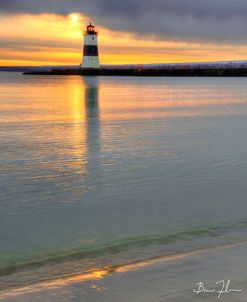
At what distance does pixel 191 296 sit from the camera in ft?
9.90

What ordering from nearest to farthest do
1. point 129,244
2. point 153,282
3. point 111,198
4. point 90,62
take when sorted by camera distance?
point 153,282 → point 129,244 → point 111,198 → point 90,62

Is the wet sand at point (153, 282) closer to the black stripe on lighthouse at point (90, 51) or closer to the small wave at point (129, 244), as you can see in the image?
the small wave at point (129, 244)

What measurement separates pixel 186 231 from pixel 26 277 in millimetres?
1790

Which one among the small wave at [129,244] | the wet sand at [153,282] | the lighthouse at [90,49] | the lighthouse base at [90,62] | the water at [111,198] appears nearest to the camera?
the wet sand at [153,282]

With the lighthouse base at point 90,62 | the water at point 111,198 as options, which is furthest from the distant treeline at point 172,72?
the water at point 111,198

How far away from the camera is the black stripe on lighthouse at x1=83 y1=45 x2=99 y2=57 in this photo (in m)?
80.3

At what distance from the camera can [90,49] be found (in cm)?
8081

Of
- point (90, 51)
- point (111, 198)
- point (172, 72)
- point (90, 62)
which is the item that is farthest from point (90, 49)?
point (111, 198)

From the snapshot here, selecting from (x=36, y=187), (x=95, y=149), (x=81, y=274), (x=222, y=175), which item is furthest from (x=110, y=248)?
(x=95, y=149)
